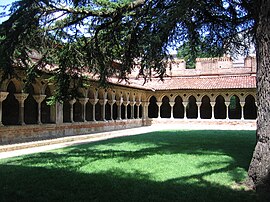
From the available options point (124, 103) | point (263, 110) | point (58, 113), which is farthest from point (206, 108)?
point (263, 110)

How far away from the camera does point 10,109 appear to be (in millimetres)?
17703

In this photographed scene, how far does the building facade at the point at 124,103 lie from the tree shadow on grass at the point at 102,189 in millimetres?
6559

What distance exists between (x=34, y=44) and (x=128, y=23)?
263 centimetres

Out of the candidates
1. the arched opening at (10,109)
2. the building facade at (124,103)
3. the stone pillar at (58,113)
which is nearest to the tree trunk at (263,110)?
the building facade at (124,103)

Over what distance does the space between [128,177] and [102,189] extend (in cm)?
116

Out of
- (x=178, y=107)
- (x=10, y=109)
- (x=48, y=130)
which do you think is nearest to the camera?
(x=48, y=130)

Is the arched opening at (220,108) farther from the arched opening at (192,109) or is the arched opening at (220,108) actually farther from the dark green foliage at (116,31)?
the dark green foliage at (116,31)

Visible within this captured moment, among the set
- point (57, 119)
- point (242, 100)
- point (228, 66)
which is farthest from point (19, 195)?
point (228, 66)

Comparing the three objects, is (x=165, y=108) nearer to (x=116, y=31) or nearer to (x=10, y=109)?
(x=10, y=109)

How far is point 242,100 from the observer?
23.6 meters

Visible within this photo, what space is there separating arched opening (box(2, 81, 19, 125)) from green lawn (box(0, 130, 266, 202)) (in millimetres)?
9133

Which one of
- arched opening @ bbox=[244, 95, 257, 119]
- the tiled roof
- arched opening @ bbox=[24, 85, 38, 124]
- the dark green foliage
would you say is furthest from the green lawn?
arched opening @ bbox=[244, 95, 257, 119]

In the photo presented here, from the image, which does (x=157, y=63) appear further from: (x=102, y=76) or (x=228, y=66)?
(x=228, y=66)

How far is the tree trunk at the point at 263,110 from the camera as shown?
19.1 feet
